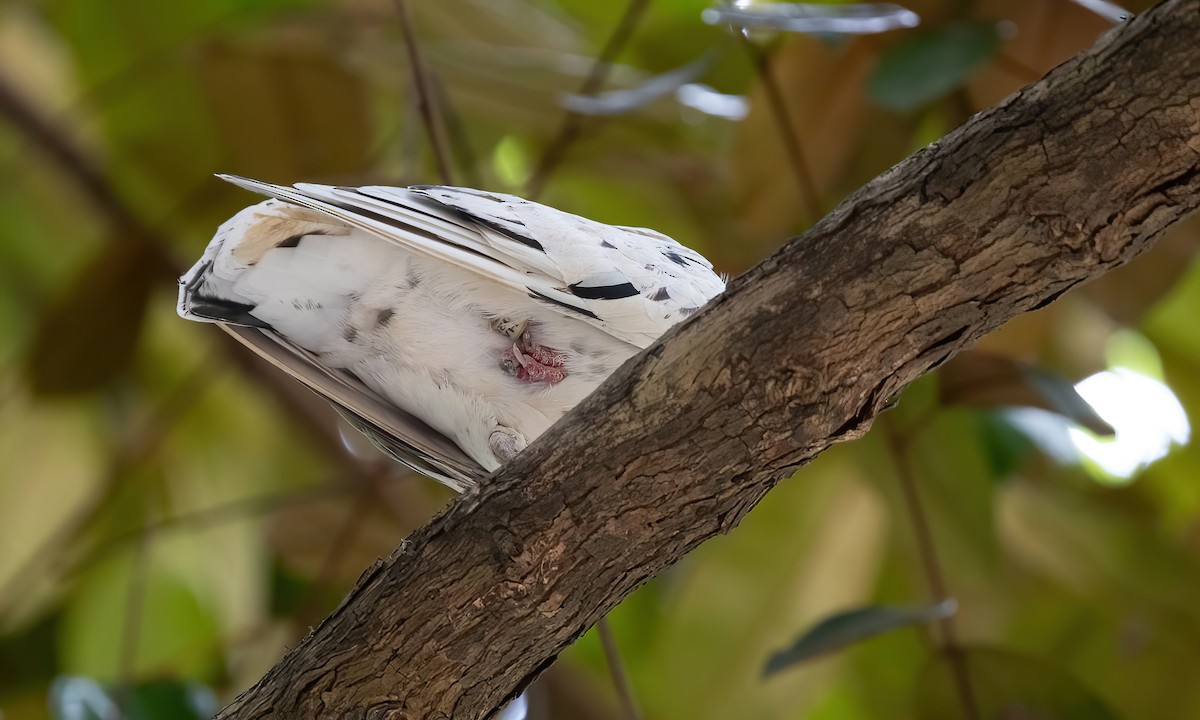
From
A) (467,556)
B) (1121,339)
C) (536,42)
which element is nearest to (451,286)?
(467,556)

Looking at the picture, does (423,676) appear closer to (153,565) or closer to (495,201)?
(495,201)

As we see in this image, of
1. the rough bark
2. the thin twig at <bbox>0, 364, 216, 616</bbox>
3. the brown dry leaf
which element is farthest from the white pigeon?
the thin twig at <bbox>0, 364, 216, 616</bbox>

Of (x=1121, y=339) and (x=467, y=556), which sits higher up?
(x=1121, y=339)

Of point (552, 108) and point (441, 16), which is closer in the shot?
point (552, 108)

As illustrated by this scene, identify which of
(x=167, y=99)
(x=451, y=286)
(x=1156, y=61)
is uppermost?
(x=167, y=99)

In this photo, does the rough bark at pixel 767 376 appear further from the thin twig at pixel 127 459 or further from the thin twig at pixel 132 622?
the thin twig at pixel 127 459

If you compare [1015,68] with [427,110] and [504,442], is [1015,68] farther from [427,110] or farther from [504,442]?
[504,442]
